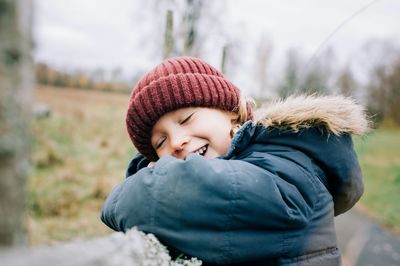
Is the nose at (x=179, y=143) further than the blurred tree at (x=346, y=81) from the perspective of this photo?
No

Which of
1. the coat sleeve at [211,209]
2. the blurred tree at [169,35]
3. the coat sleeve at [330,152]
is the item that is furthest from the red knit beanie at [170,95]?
the blurred tree at [169,35]

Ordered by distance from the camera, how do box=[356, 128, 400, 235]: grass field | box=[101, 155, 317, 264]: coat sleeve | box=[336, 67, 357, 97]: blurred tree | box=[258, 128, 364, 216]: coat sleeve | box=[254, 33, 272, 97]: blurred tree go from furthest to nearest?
box=[254, 33, 272, 97]: blurred tree
box=[356, 128, 400, 235]: grass field
box=[336, 67, 357, 97]: blurred tree
box=[258, 128, 364, 216]: coat sleeve
box=[101, 155, 317, 264]: coat sleeve

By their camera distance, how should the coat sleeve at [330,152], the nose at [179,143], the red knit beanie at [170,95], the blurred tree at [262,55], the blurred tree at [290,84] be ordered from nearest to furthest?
1. the coat sleeve at [330,152]
2. the nose at [179,143]
3. the red knit beanie at [170,95]
4. the blurred tree at [290,84]
5. the blurred tree at [262,55]

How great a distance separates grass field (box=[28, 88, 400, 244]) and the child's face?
1524mm

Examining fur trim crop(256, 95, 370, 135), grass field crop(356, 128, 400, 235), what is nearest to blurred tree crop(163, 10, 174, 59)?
fur trim crop(256, 95, 370, 135)

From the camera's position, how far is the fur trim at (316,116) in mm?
1669

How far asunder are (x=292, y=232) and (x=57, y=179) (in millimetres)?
7943

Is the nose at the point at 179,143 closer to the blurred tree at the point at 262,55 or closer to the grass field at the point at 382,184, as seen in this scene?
the grass field at the point at 382,184

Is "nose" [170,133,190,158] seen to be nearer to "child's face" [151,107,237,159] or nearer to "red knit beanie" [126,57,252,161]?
"child's face" [151,107,237,159]

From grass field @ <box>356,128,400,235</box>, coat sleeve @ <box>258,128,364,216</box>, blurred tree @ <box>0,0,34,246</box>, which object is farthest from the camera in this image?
grass field @ <box>356,128,400,235</box>

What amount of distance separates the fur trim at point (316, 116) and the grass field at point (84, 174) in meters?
1.43

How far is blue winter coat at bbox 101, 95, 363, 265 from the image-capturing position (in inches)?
51.3

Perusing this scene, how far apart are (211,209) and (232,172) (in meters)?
0.14

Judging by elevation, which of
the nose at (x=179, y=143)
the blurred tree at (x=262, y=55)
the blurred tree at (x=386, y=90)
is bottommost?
the blurred tree at (x=262, y=55)
